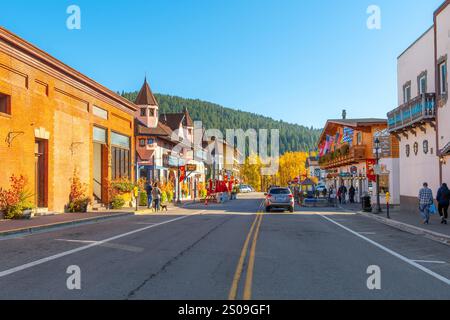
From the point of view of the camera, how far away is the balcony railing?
26.8 m

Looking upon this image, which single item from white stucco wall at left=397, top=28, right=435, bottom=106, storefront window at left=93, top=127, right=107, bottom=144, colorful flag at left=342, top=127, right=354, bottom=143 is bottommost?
storefront window at left=93, top=127, right=107, bottom=144

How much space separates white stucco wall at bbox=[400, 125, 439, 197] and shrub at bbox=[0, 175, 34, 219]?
68.0 feet

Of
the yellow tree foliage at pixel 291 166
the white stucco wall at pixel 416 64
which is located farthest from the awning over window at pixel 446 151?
the yellow tree foliage at pixel 291 166

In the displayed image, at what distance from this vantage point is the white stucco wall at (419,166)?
27484 mm

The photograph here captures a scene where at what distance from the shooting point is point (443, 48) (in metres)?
25.9

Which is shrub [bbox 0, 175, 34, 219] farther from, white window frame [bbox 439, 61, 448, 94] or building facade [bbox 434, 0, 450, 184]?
white window frame [bbox 439, 61, 448, 94]

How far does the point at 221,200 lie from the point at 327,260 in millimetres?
39796

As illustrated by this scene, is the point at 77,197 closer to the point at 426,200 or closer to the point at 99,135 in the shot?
the point at 99,135

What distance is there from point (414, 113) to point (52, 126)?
20.0 metres

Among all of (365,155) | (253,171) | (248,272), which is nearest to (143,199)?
(365,155)

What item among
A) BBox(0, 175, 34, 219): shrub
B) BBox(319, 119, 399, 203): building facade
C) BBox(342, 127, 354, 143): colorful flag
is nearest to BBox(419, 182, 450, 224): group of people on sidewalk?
BBox(319, 119, 399, 203): building facade

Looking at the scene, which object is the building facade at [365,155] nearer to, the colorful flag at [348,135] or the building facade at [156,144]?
the colorful flag at [348,135]

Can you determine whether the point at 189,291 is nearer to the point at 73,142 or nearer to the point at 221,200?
the point at 73,142
